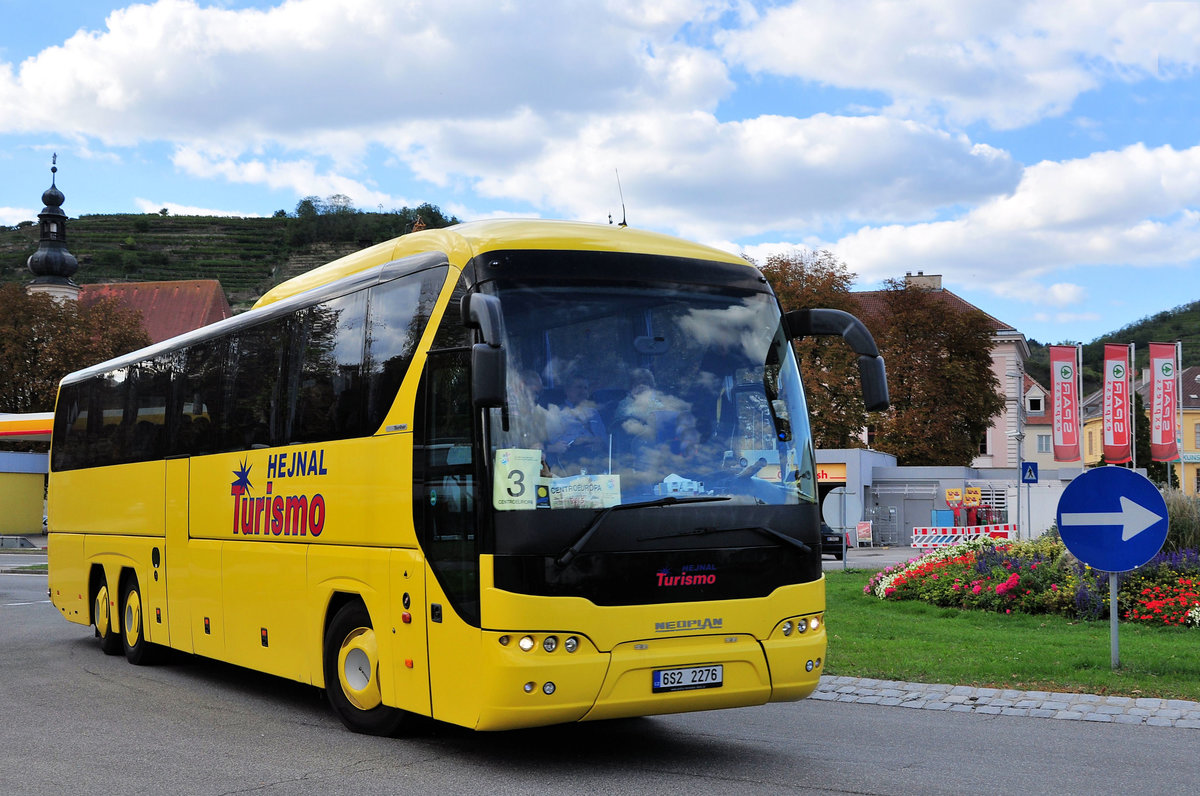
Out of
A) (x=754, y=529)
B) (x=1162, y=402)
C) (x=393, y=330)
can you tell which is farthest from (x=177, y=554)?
(x=1162, y=402)

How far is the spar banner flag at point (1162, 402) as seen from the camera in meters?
43.5

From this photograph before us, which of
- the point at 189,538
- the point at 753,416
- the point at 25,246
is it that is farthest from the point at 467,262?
the point at 25,246

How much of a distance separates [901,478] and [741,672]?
4758cm

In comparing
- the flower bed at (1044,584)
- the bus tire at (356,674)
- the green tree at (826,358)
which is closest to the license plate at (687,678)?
the bus tire at (356,674)

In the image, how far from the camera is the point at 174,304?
105625 mm

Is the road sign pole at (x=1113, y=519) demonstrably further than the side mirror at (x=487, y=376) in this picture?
Yes

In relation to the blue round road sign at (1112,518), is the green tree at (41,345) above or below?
above

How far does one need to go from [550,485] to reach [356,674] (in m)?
2.62

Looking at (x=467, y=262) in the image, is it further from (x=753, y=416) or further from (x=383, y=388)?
(x=753, y=416)

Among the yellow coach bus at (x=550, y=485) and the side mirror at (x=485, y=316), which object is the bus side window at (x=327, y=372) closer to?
the yellow coach bus at (x=550, y=485)

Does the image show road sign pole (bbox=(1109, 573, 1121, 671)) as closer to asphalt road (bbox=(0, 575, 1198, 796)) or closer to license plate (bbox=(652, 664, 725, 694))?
asphalt road (bbox=(0, 575, 1198, 796))

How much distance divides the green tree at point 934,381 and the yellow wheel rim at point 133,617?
168 ft

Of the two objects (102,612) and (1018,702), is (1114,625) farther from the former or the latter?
(102,612)

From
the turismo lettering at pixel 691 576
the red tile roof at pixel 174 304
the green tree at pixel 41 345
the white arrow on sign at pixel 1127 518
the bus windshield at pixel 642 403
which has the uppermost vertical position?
the red tile roof at pixel 174 304
